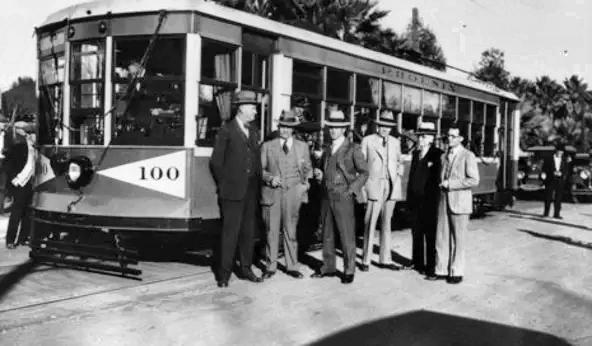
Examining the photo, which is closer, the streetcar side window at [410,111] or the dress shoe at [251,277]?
the dress shoe at [251,277]

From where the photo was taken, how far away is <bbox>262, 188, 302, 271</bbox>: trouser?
7750 mm

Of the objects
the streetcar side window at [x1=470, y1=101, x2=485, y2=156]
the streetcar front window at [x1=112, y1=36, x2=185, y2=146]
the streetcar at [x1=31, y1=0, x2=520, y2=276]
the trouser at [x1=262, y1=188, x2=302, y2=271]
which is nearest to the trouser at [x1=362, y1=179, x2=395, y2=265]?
the trouser at [x1=262, y1=188, x2=302, y2=271]

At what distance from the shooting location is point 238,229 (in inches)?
290

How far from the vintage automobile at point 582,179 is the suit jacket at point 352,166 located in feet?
64.4

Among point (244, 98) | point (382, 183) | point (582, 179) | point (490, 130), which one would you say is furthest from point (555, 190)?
point (244, 98)

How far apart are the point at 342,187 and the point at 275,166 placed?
791 millimetres

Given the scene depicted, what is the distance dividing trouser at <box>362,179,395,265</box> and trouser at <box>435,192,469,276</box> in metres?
0.77

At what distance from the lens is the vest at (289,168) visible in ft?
25.8

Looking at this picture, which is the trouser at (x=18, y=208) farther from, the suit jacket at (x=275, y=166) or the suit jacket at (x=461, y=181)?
the suit jacket at (x=461, y=181)

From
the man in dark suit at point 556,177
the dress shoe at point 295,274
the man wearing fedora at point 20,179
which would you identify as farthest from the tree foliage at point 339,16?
the dress shoe at point 295,274

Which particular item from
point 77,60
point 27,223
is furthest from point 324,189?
point 27,223

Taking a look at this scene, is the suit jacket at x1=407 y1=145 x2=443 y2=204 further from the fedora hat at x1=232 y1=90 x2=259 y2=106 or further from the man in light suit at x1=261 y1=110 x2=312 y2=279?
the fedora hat at x1=232 y1=90 x2=259 y2=106

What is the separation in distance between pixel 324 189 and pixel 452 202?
141 cm

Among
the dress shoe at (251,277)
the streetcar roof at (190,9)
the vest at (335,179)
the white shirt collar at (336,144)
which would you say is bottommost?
the dress shoe at (251,277)
